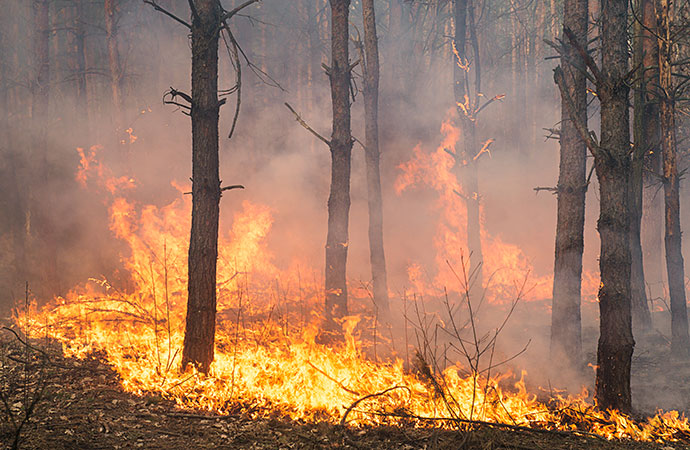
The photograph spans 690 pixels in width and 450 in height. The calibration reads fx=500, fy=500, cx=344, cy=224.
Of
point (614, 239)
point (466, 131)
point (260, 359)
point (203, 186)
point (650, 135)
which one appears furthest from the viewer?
point (466, 131)

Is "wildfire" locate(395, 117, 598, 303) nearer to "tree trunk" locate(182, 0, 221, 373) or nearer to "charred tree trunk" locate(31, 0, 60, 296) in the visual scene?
"tree trunk" locate(182, 0, 221, 373)

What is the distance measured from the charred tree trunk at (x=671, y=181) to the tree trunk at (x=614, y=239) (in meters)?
5.03

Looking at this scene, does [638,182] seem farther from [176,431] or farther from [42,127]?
[42,127]

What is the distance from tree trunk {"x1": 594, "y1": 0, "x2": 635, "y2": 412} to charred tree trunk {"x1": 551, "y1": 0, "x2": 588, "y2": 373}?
260cm

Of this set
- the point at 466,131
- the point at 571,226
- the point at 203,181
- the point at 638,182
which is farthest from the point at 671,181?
the point at 203,181

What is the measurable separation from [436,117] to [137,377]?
18913 millimetres

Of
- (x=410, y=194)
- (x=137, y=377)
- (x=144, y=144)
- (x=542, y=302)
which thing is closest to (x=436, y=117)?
(x=410, y=194)

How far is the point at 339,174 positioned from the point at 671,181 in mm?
6706

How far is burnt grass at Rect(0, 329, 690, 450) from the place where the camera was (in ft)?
15.9

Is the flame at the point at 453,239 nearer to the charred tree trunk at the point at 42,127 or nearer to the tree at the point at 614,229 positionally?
the tree at the point at 614,229

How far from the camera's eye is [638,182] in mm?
10914

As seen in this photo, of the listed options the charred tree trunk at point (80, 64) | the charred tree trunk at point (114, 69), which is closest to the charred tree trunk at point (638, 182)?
the charred tree trunk at point (114, 69)

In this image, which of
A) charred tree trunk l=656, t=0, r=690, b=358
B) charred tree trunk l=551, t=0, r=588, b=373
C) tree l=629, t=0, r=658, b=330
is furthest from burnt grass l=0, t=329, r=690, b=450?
tree l=629, t=0, r=658, b=330

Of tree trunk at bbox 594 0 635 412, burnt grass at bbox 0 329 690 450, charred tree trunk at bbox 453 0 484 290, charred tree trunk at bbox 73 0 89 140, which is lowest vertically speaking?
burnt grass at bbox 0 329 690 450
